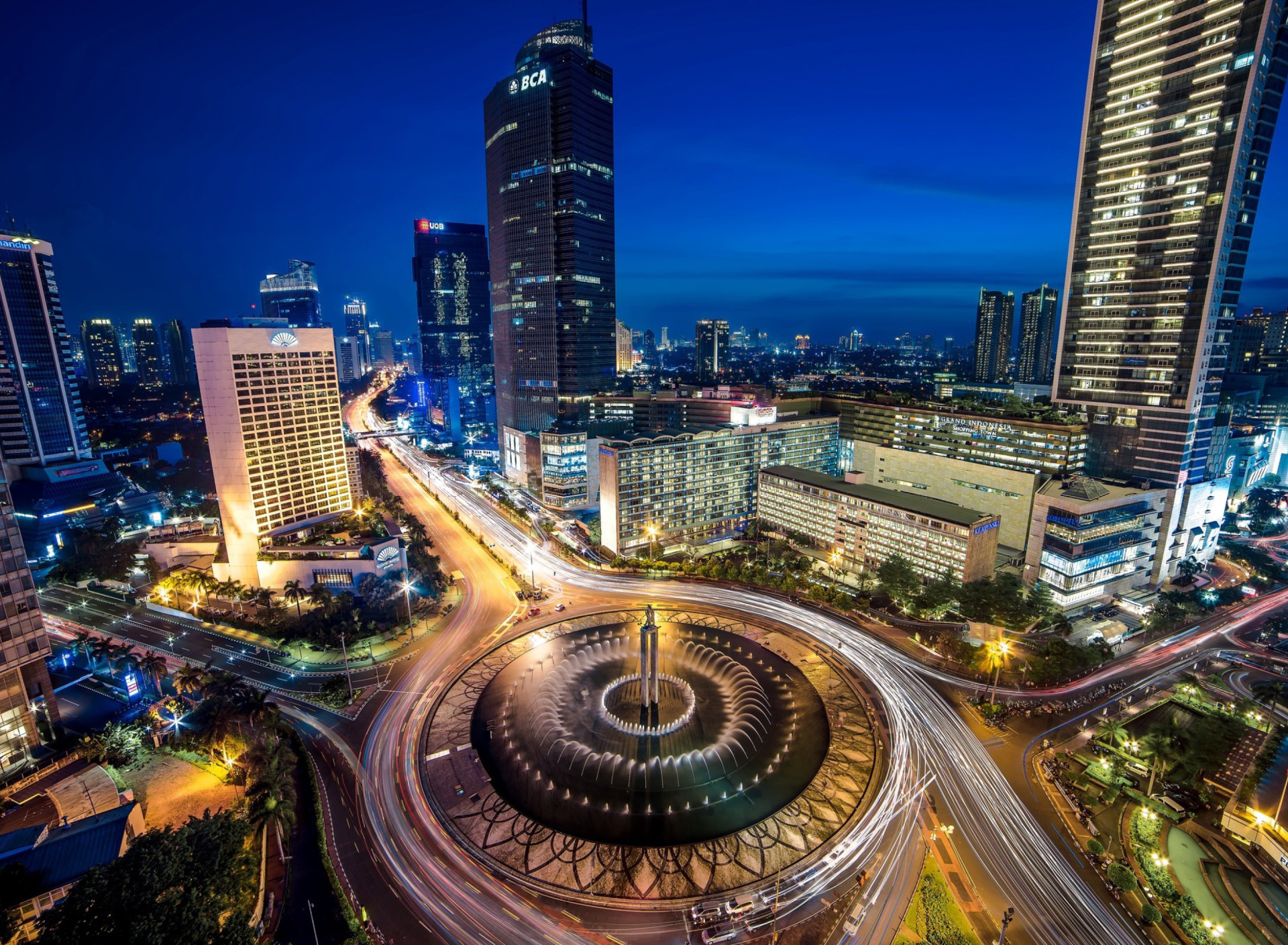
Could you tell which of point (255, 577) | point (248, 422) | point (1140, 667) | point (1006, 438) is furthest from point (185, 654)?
point (1006, 438)

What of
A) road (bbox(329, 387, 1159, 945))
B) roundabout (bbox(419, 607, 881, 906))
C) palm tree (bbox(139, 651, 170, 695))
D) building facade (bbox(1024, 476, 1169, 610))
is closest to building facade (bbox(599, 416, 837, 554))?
roundabout (bbox(419, 607, 881, 906))

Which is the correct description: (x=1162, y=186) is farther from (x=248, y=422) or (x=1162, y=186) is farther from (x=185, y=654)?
(x=185, y=654)

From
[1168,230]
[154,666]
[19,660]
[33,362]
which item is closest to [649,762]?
[154,666]

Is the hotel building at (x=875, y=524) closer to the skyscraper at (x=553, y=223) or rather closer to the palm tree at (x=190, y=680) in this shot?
the skyscraper at (x=553, y=223)

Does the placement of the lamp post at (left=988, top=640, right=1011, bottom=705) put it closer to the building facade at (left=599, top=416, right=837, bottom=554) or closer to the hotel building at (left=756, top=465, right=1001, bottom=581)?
the hotel building at (left=756, top=465, right=1001, bottom=581)

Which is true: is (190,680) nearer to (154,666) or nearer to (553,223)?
(154,666)

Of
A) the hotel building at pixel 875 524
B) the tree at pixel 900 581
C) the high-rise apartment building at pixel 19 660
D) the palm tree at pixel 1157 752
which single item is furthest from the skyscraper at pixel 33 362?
the palm tree at pixel 1157 752

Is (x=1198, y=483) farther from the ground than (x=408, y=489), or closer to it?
farther from the ground
